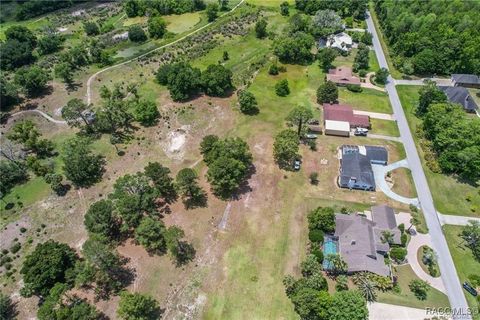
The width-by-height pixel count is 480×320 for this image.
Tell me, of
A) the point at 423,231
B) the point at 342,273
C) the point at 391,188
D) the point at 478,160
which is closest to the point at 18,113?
the point at 342,273

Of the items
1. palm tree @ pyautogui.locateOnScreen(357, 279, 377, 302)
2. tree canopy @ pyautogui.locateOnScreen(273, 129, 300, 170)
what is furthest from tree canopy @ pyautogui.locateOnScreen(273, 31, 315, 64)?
palm tree @ pyautogui.locateOnScreen(357, 279, 377, 302)

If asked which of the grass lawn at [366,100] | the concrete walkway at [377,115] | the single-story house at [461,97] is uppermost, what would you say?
the single-story house at [461,97]

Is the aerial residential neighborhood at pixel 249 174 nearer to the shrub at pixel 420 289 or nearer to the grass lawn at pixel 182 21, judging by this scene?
the shrub at pixel 420 289

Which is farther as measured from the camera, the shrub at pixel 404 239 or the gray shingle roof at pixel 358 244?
the shrub at pixel 404 239

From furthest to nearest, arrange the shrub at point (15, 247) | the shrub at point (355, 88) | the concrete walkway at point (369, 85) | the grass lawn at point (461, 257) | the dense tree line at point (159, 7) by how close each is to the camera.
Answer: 1. the dense tree line at point (159, 7)
2. the concrete walkway at point (369, 85)
3. the shrub at point (355, 88)
4. the shrub at point (15, 247)
5. the grass lawn at point (461, 257)

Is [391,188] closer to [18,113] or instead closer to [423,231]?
[423,231]

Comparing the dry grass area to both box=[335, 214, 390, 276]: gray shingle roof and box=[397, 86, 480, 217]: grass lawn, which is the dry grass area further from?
box=[397, 86, 480, 217]: grass lawn

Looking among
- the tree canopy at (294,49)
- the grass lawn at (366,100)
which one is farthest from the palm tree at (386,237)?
the tree canopy at (294,49)

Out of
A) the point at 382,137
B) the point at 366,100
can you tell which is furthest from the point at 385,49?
the point at 382,137
